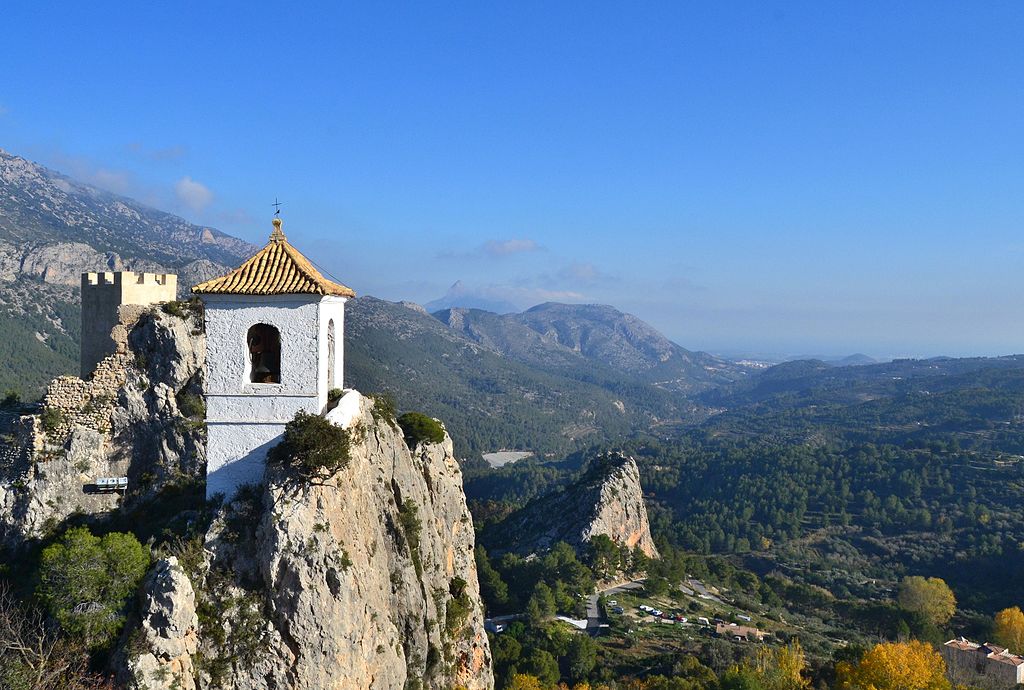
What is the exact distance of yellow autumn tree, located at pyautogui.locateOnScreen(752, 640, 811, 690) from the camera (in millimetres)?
42594

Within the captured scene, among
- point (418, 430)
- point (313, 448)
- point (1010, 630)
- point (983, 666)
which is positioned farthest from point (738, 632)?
point (313, 448)

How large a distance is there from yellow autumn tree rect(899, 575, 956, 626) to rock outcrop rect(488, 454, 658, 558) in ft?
95.7

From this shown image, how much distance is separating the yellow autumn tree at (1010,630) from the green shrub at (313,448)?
74639 millimetres

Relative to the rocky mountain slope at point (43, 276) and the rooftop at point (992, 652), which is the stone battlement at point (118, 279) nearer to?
the rooftop at point (992, 652)

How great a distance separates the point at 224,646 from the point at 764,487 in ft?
460

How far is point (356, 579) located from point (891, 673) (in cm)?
3772

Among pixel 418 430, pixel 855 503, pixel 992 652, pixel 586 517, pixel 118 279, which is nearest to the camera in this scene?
pixel 118 279

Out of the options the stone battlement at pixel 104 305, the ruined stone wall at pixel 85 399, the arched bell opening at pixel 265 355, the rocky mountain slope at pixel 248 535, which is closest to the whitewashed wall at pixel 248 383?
the rocky mountain slope at pixel 248 535

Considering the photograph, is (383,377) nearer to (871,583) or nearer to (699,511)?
(699,511)

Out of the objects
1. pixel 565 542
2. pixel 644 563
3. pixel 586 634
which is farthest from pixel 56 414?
pixel 644 563

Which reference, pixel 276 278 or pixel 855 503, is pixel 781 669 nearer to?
pixel 276 278

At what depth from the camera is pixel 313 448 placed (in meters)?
16.5

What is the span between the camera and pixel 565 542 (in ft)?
254

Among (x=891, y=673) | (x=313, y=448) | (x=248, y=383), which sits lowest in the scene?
(x=891, y=673)
